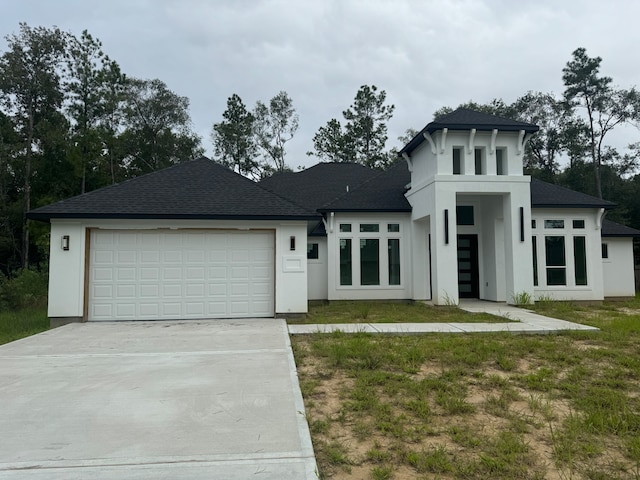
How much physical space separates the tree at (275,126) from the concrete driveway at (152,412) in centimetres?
2777

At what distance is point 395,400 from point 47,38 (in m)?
32.5

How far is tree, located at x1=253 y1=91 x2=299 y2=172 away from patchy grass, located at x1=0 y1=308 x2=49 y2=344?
23.1 meters

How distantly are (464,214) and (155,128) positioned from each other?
26860mm

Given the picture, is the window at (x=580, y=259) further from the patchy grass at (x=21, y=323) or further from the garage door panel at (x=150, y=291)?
the patchy grass at (x=21, y=323)

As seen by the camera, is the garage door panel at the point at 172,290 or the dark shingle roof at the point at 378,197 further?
the dark shingle roof at the point at 378,197

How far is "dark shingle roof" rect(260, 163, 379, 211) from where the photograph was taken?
16.9m

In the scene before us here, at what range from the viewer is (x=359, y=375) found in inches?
197

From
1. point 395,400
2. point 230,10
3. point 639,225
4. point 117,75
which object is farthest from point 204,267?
point 639,225

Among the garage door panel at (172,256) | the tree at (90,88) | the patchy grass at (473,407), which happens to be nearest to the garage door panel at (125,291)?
the garage door panel at (172,256)

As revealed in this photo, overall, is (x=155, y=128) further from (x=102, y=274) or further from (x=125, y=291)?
(x=125, y=291)

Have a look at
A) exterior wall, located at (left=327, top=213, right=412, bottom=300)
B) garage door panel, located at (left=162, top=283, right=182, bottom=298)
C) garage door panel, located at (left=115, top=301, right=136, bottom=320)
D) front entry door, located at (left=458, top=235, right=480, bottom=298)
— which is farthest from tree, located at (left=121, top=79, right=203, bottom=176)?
front entry door, located at (left=458, top=235, right=480, bottom=298)

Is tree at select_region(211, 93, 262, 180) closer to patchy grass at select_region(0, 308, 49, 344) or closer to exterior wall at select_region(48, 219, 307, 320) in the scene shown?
patchy grass at select_region(0, 308, 49, 344)

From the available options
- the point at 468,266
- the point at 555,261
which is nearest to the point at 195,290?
the point at 468,266

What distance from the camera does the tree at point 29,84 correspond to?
26531mm
